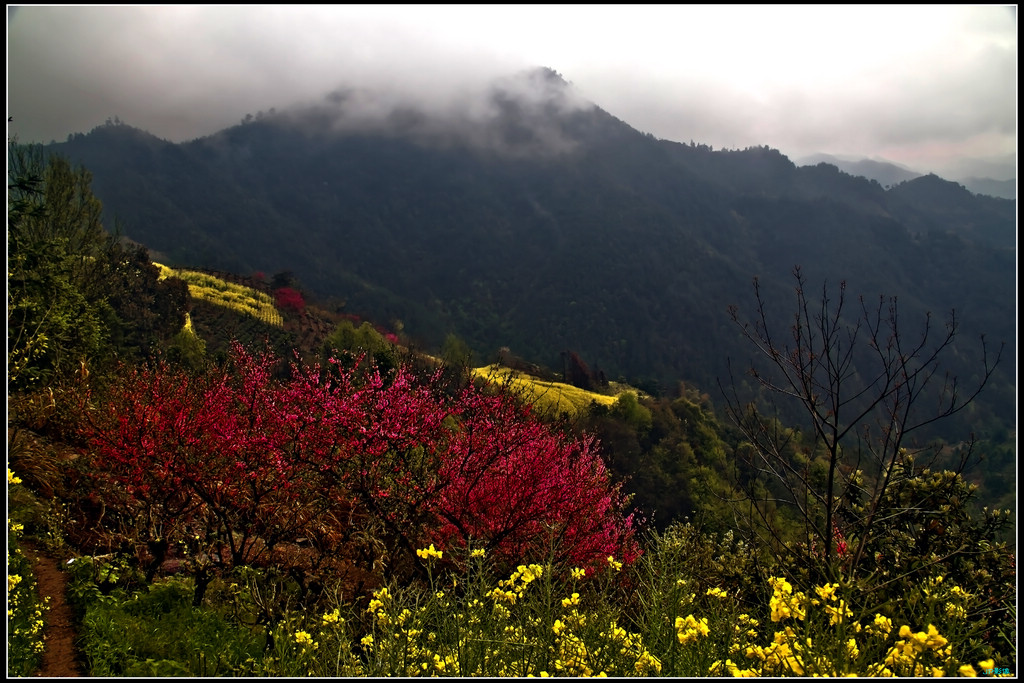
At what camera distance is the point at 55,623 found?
5.49 meters

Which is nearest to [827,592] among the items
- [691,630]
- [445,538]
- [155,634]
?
[691,630]

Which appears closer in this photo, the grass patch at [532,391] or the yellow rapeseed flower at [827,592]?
the yellow rapeseed flower at [827,592]

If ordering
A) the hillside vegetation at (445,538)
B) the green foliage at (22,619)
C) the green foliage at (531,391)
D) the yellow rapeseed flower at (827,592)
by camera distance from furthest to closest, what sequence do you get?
the green foliage at (531,391), the green foliage at (22,619), the hillside vegetation at (445,538), the yellow rapeseed flower at (827,592)

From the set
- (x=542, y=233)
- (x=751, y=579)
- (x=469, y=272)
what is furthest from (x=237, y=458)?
(x=542, y=233)

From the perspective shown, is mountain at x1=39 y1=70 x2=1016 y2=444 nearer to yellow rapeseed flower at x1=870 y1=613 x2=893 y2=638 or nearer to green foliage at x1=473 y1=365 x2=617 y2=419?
green foliage at x1=473 y1=365 x2=617 y2=419

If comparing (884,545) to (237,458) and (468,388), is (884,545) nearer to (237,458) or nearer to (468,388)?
(468,388)

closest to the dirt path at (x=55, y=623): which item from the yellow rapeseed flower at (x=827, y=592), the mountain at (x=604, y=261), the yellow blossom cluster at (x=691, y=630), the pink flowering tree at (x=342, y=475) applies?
the pink flowering tree at (x=342, y=475)

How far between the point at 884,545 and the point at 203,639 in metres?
8.18

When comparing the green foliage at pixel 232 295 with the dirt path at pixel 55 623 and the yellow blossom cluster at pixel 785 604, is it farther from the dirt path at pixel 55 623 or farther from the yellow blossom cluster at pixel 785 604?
the yellow blossom cluster at pixel 785 604

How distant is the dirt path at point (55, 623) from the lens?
189 inches

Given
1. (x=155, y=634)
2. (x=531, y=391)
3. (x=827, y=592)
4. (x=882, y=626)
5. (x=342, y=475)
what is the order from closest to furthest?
(x=827, y=592), (x=882, y=626), (x=155, y=634), (x=342, y=475), (x=531, y=391)

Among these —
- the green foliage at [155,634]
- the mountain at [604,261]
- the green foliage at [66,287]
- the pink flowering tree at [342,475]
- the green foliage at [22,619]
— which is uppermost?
the mountain at [604,261]

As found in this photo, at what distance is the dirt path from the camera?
481 cm

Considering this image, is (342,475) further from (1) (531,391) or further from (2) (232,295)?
(2) (232,295)
